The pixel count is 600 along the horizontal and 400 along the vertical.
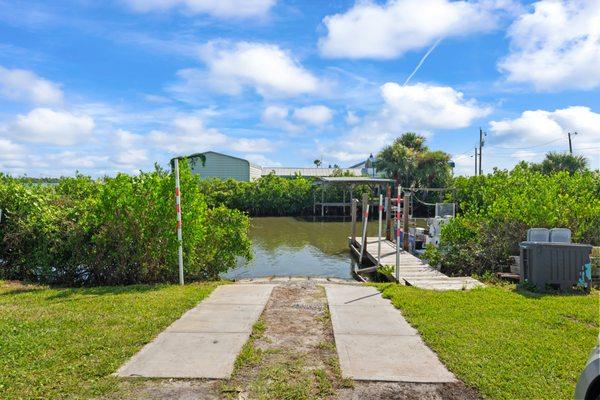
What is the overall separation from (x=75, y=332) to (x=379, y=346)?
3374 millimetres

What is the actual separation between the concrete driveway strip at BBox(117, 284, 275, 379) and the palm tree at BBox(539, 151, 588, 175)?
3745 cm

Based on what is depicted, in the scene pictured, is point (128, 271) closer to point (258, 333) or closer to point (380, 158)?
point (258, 333)

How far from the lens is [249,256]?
395 inches

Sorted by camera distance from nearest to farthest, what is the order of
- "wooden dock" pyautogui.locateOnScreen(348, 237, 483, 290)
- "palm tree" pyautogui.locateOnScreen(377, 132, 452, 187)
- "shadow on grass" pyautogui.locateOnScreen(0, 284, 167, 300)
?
"shadow on grass" pyautogui.locateOnScreen(0, 284, 167, 300) < "wooden dock" pyautogui.locateOnScreen(348, 237, 483, 290) < "palm tree" pyautogui.locateOnScreen(377, 132, 452, 187)

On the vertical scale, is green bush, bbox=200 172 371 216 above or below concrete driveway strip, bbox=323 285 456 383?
above

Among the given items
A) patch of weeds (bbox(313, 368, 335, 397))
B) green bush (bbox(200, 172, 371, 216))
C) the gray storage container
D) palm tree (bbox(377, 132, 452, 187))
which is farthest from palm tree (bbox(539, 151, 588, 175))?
patch of weeds (bbox(313, 368, 335, 397))

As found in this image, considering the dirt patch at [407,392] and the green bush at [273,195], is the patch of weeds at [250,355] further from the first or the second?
the green bush at [273,195]

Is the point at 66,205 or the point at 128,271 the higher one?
the point at 66,205

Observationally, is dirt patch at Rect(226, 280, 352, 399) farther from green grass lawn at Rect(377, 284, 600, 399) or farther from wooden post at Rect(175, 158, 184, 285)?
wooden post at Rect(175, 158, 184, 285)

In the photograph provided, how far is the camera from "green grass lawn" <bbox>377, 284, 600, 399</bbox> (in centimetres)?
369

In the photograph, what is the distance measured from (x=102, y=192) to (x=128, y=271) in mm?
1638

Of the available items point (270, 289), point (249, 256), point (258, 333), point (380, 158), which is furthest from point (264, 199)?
point (258, 333)

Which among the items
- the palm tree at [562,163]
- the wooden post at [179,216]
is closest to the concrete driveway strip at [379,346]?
the wooden post at [179,216]

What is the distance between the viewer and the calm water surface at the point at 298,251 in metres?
13.9
